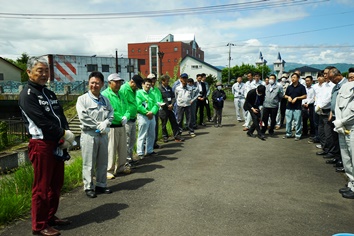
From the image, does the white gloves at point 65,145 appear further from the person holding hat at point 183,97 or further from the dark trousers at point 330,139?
the person holding hat at point 183,97

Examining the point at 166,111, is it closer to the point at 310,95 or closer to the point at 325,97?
the point at 325,97

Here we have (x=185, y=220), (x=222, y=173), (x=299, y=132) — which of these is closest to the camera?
(x=185, y=220)

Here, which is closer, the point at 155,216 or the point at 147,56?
the point at 155,216

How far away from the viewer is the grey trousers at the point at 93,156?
4473mm

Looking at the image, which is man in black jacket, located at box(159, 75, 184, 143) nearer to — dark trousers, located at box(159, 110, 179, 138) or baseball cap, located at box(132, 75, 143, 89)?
dark trousers, located at box(159, 110, 179, 138)

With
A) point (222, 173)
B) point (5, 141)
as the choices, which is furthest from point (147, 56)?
point (222, 173)

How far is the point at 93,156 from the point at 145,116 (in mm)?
2441

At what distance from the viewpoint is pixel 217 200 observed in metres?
4.42

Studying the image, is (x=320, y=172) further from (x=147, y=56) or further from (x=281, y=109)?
(x=147, y=56)

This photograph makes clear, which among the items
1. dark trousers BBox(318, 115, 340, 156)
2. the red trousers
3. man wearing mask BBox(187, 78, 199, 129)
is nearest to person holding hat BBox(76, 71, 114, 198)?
the red trousers

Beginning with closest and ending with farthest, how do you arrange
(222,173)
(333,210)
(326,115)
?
(333,210) → (222,173) → (326,115)

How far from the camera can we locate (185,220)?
376 centimetres

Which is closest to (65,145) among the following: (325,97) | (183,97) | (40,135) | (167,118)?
(40,135)

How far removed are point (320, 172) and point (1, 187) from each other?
5.92 metres
